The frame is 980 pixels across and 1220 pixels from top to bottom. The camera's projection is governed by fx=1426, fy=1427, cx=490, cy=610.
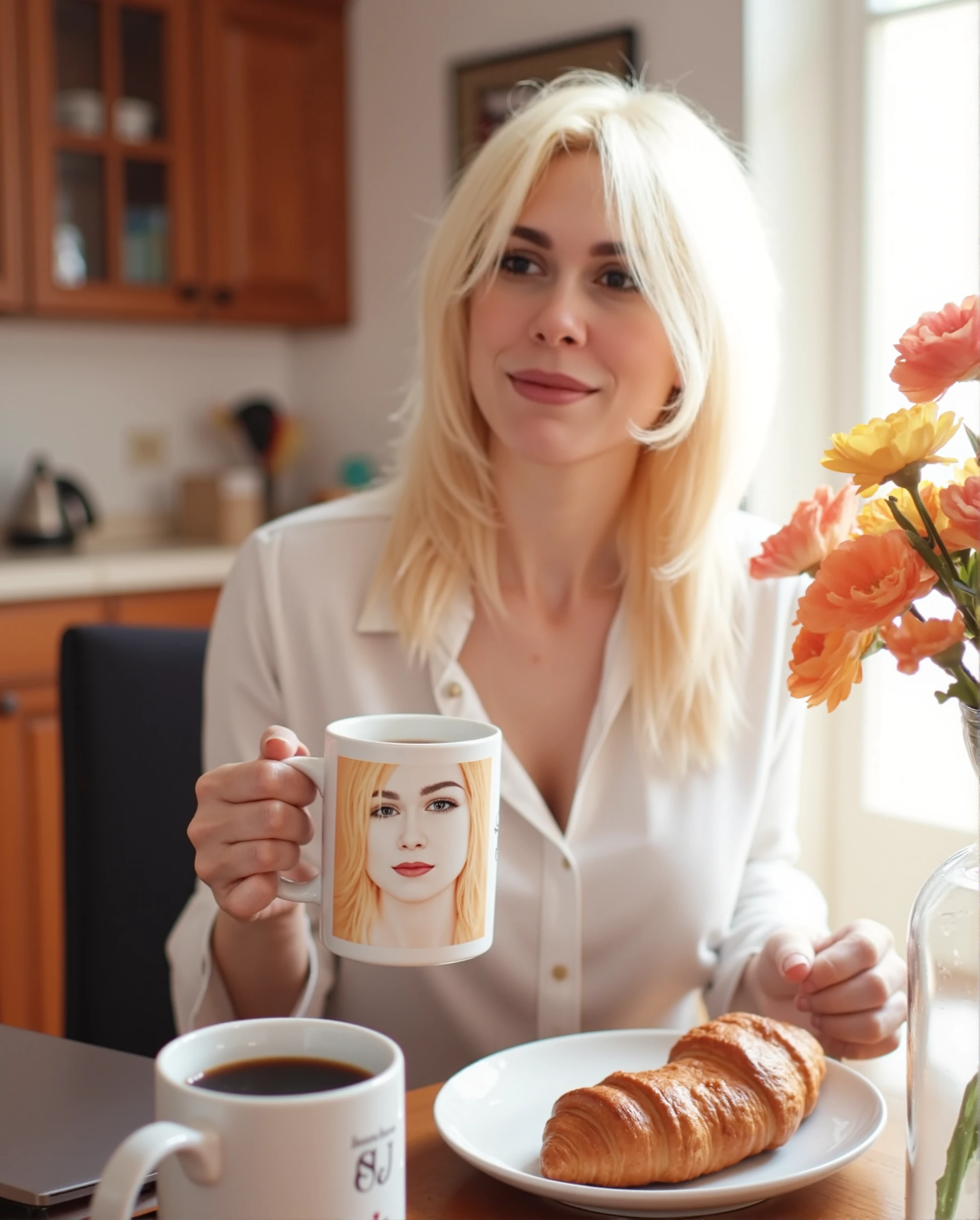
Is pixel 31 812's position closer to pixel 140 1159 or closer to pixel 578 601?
pixel 578 601

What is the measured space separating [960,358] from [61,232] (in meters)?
2.77

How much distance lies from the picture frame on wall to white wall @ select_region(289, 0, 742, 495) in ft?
0.08

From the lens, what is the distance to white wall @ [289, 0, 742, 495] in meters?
2.92

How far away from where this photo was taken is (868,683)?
95.7 inches

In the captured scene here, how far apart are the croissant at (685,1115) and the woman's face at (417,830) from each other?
16 centimetres

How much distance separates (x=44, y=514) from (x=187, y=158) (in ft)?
2.84

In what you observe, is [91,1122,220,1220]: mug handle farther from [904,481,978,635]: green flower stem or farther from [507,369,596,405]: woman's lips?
[507,369,596,405]: woman's lips

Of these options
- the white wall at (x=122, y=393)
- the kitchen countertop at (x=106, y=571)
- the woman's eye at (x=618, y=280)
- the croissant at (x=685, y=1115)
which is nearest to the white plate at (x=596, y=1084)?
the croissant at (x=685, y=1115)

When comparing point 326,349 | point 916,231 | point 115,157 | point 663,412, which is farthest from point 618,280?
point 326,349

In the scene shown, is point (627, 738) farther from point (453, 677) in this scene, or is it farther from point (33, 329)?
point (33, 329)

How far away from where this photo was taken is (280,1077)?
1.91ft

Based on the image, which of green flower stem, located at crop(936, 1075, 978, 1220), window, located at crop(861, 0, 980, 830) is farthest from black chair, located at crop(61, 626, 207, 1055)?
window, located at crop(861, 0, 980, 830)

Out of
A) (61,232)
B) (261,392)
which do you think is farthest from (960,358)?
(261,392)

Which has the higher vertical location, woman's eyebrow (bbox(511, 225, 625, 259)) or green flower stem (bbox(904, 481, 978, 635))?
woman's eyebrow (bbox(511, 225, 625, 259))
